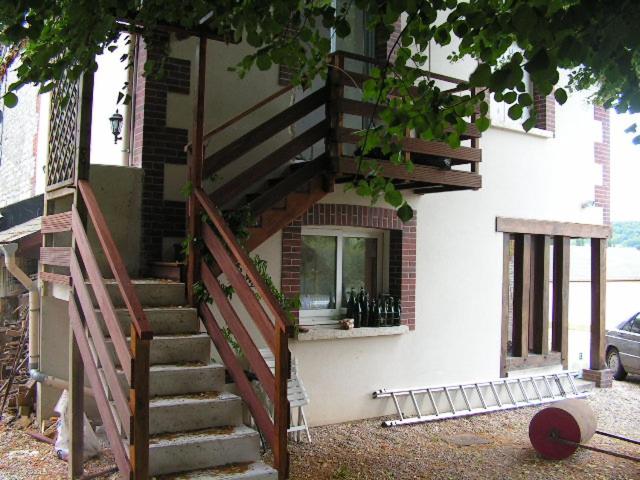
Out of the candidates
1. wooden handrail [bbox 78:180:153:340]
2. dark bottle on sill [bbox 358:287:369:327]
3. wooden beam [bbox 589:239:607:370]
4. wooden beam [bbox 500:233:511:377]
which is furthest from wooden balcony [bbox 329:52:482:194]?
wooden beam [bbox 589:239:607:370]

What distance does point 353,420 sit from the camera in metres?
7.98

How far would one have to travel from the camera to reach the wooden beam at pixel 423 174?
663 cm

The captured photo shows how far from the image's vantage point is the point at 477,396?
9203 millimetres

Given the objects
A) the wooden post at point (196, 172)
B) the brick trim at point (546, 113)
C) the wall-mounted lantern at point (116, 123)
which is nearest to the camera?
the wooden post at point (196, 172)

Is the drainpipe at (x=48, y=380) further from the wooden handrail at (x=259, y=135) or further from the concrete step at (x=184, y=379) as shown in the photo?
the wooden handrail at (x=259, y=135)

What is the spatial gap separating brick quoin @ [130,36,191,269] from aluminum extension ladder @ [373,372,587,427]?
3425 millimetres

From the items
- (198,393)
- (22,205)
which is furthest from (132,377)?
(22,205)

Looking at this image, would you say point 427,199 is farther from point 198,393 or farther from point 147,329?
point 147,329

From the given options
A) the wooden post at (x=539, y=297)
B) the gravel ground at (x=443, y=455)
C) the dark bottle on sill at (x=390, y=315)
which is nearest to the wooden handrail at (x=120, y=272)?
the gravel ground at (x=443, y=455)

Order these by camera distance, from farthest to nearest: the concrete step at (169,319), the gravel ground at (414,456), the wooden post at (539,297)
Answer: the wooden post at (539,297)
the gravel ground at (414,456)
the concrete step at (169,319)

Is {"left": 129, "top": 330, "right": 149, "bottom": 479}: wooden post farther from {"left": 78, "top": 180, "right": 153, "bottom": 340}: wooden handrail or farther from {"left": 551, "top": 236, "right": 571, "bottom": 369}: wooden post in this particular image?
{"left": 551, "top": 236, "right": 571, "bottom": 369}: wooden post

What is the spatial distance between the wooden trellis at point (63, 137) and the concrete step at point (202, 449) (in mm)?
2647

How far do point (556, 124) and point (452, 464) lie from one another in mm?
6286

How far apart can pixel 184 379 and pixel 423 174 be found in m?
3.81
